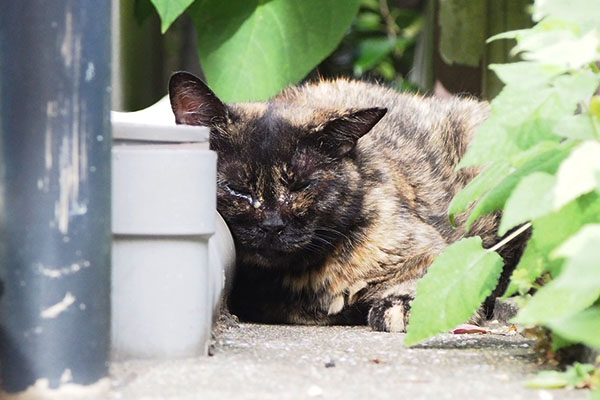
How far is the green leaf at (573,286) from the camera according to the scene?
132 centimetres

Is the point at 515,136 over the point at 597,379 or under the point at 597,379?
over

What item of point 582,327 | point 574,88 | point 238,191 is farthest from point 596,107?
point 238,191

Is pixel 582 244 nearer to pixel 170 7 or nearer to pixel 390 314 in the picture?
pixel 390 314

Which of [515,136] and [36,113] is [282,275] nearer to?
[515,136]

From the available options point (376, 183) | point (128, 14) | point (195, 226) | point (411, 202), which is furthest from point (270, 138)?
point (128, 14)

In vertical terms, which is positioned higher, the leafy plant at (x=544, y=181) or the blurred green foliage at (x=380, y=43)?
the blurred green foliage at (x=380, y=43)

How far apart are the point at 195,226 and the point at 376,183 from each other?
112 centimetres

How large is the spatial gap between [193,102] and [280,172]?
315mm

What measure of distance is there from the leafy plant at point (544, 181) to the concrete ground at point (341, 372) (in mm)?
89

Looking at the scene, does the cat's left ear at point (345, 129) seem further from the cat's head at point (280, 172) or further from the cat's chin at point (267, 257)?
the cat's chin at point (267, 257)

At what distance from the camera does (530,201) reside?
5.30 feet

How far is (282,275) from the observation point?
2.77 m

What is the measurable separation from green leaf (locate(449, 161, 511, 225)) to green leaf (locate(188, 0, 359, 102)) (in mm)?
1587

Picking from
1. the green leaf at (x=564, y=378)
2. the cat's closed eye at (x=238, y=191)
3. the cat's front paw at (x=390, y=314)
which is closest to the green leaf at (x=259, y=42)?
the cat's closed eye at (x=238, y=191)
